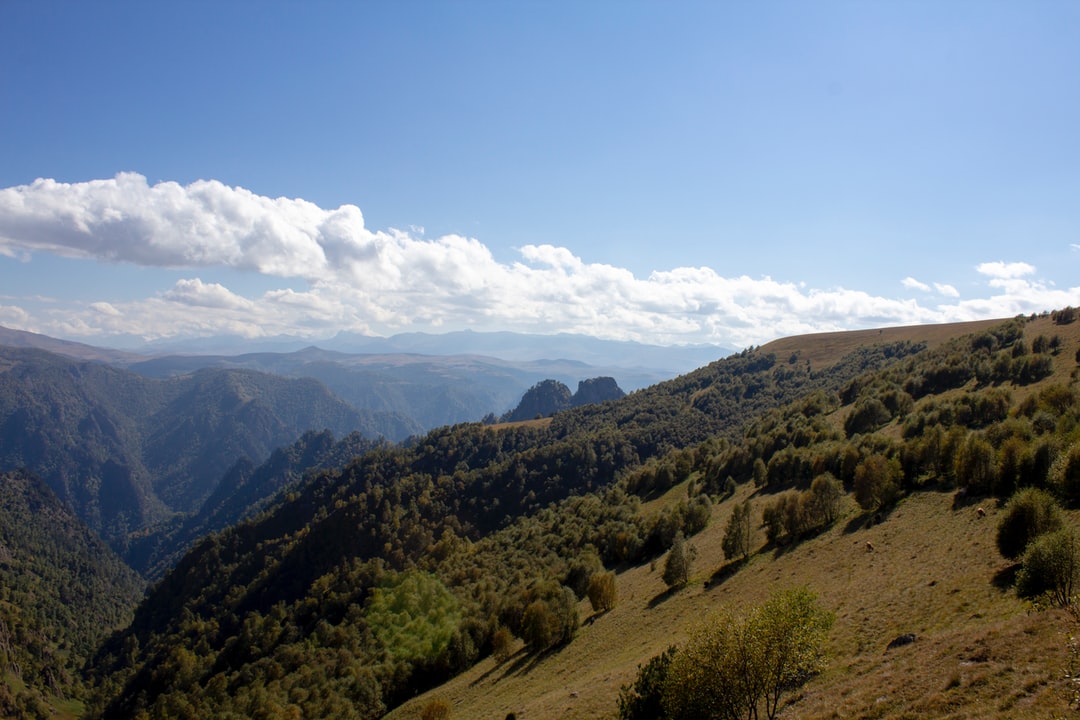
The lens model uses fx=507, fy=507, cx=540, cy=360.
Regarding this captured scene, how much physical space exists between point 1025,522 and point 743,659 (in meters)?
22.7

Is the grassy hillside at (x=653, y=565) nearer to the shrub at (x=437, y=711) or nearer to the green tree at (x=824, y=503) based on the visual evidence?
the green tree at (x=824, y=503)

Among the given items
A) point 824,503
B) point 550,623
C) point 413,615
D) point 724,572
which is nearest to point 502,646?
point 550,623

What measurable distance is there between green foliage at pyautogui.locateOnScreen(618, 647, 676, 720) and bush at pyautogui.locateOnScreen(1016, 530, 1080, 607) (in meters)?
17.0

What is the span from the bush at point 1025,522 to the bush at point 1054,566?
560 cm

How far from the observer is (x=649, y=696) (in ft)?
83.4

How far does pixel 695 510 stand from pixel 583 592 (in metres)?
19.3

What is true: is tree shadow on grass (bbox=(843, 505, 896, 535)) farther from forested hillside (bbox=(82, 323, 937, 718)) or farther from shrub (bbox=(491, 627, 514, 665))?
shrub (bbox=(491, 627, 514, 665))

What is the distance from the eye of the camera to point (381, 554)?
5148 inches

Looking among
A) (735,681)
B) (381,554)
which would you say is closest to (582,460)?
(381,554)

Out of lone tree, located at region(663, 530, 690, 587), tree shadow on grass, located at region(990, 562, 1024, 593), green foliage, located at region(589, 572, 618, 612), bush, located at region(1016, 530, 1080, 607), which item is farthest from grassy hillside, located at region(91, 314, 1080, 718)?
lone tree, located at region(663, 530, 690, 587)

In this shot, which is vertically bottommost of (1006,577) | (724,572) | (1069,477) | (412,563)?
(412,563)

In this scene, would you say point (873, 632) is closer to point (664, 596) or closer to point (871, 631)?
point (871, 631)

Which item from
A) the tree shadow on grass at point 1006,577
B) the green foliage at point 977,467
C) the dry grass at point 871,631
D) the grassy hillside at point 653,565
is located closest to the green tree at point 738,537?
the grassy hillside at point 653,565

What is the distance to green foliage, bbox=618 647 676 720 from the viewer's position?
25.1 m
